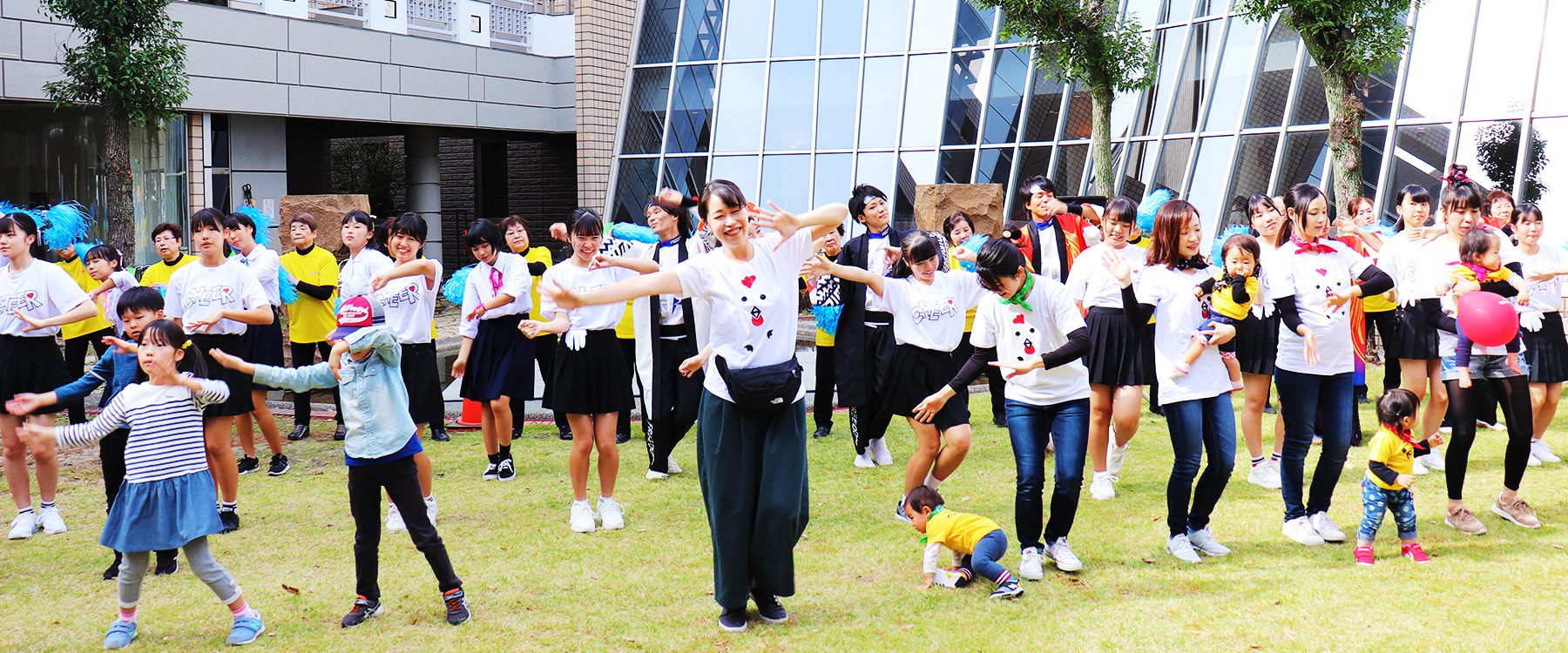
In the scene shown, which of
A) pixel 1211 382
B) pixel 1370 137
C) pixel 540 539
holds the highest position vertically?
pixel 1370 137

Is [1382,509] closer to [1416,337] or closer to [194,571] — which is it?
[1416,337]

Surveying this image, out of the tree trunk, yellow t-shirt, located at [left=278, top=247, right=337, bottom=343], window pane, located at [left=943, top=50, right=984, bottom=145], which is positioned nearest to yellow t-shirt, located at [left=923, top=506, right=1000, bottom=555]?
yellow t-shirt, located at [left=278, top=247, right=337, bottom=343]

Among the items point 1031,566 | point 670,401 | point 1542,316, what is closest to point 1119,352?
point 1031,566

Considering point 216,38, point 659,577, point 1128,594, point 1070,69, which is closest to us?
point 1128,594

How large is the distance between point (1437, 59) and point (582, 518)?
1235 centimetres

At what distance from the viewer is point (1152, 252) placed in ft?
15.3

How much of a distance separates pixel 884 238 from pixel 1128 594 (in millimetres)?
3015

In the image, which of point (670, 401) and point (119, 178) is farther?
point (119, 178)

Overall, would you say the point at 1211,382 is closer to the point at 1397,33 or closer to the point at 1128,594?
the point at 1128,594

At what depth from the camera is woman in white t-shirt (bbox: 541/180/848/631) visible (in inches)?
151

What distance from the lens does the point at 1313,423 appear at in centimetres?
472

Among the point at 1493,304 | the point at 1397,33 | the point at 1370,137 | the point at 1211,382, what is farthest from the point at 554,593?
the point at 1370,137

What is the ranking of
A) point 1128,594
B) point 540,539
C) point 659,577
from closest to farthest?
1. point 1128,594
2. point 659,577
3. point 540,539

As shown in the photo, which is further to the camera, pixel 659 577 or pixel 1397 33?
pixel 1397 33
